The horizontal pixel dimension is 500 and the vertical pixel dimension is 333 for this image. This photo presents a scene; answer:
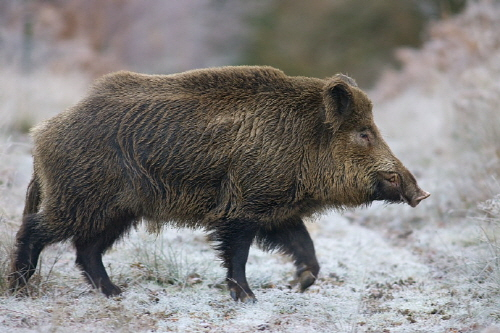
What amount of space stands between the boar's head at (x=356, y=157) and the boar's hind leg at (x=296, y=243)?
47 centimetres

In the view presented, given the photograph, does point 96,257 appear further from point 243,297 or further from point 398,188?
point 398,188

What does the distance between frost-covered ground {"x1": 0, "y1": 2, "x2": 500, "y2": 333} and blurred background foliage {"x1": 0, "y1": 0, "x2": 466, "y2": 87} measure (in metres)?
7.57

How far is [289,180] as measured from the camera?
5988 mm

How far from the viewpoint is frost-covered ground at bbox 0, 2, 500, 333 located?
5.37 metres

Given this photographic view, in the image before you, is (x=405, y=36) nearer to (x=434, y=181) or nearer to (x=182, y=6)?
(x=182, y=6)

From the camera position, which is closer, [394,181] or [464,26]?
[394,181]

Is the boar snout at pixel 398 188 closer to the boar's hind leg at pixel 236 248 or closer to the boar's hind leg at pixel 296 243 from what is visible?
the boar's hind leg at pixel 296 243

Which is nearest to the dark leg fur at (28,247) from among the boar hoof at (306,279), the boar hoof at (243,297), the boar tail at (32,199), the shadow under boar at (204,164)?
the shadow under boar at (204,164)

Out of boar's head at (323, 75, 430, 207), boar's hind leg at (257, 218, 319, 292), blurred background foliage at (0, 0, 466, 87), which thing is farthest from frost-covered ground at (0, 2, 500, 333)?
blurred background foliage at (0, 0, 466, 87)

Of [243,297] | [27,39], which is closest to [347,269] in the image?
[243,297]

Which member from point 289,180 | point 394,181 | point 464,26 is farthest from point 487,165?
point 464,26

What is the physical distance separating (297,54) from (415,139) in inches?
1107

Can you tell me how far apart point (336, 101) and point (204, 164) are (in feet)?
4.24

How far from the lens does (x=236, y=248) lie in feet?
19.7
